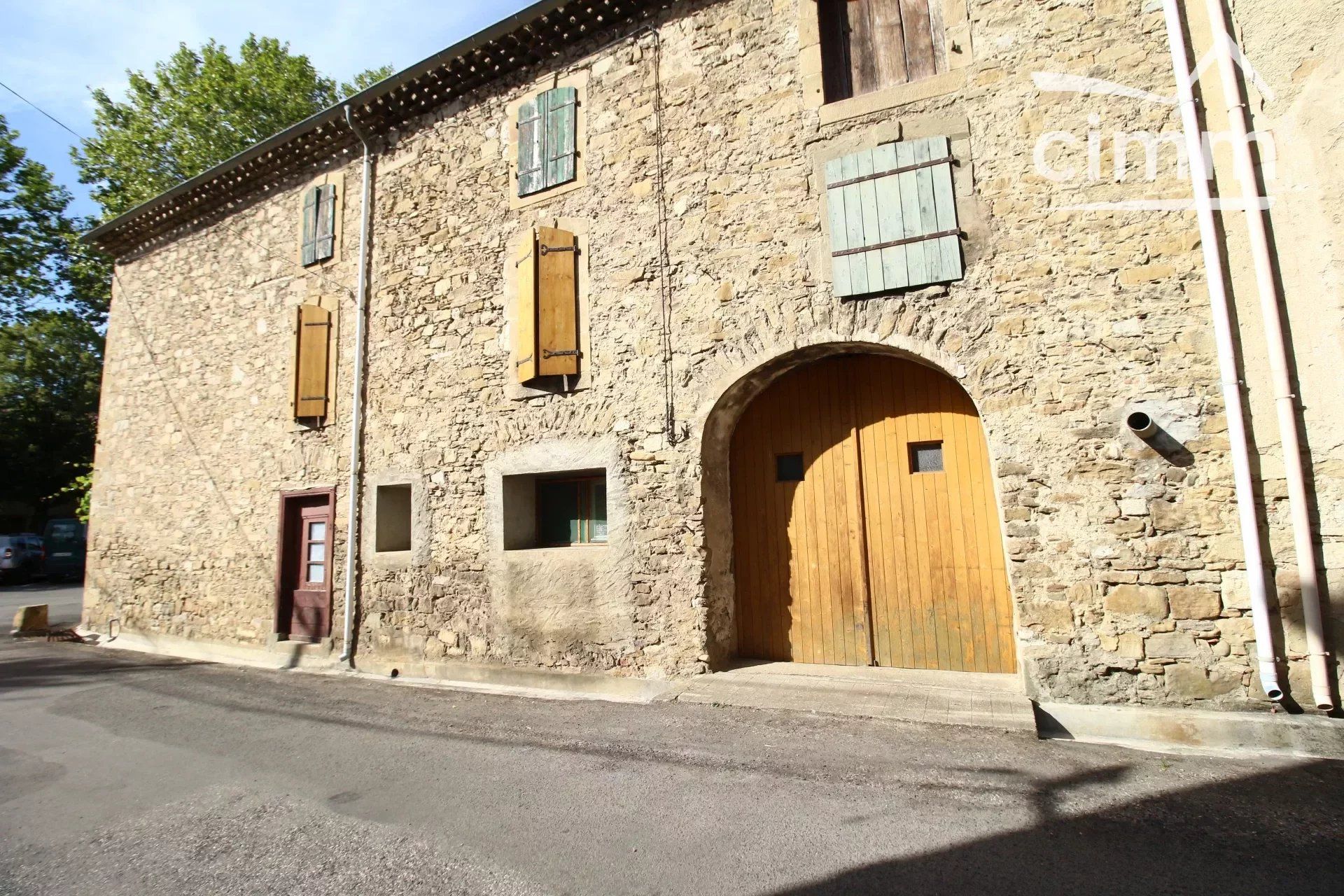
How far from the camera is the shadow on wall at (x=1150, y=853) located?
2.54m

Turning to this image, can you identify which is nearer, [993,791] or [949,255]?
[993,791]

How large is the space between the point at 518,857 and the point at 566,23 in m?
7.01

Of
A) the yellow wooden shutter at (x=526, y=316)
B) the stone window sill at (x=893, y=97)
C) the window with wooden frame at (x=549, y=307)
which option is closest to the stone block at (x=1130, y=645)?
the stone window sill at (x=893, y=97)

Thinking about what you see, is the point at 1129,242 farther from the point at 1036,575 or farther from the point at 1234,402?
the point at 1036,575

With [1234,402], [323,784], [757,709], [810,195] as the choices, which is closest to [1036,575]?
[1234,402]

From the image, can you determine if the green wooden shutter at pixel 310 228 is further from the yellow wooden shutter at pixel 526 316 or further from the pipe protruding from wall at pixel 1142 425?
the pipe protruding from wall at pixel 1142 425

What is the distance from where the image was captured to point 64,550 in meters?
20.4

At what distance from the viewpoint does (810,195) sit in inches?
216

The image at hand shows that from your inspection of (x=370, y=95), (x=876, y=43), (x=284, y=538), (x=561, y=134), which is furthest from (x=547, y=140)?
(x=284, y=538)

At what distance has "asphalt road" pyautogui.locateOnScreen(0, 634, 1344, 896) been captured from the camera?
8.88ft

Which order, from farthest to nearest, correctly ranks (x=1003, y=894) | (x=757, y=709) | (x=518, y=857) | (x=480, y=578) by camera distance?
1. (x=480, y=578)
2. (x=757, y=709)
3. (x=518, y=857)
4. (x=1003, y=894)

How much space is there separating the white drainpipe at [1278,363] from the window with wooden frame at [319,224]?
8671 mm

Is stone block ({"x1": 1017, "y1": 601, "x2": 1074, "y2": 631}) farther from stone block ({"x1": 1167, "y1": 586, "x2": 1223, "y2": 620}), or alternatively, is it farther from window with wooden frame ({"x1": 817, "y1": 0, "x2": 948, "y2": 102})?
window with wooden frame ({"x1": 817, "y1": 0, "x2": 948, "y2": 102})

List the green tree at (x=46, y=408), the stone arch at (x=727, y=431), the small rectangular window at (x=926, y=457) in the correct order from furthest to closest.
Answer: the green tree at (x=46, y=408), the small rectangular window at (x=926, y=457), the stone arch at (x=727, y=431)
